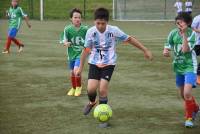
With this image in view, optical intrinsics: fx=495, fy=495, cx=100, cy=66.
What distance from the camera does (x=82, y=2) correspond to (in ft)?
144

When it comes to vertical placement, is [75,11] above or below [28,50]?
above

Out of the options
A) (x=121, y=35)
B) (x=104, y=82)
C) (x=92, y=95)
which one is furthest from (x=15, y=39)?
(x=104, y=82)

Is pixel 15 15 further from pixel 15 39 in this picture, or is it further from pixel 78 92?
pixel 78 92

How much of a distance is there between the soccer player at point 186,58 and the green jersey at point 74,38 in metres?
2.71

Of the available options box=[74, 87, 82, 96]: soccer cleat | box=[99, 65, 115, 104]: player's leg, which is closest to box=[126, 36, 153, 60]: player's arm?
box=[99, 65, 115, 104]: player's leg

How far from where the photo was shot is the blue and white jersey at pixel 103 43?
777 centimetres

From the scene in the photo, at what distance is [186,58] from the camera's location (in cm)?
763

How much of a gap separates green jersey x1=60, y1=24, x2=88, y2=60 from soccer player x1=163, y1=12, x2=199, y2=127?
2.71 metres

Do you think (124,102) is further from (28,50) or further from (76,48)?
(28,50)

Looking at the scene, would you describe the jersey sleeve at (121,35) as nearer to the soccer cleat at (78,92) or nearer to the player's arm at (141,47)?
the player's arm at (141,47)

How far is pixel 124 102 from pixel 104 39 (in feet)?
6.27

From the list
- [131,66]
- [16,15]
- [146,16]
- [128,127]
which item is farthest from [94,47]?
[146,16]

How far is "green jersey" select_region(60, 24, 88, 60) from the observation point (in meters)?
10.0

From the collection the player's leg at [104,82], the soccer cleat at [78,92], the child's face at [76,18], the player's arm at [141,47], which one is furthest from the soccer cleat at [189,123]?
the child's face at [76,18]
